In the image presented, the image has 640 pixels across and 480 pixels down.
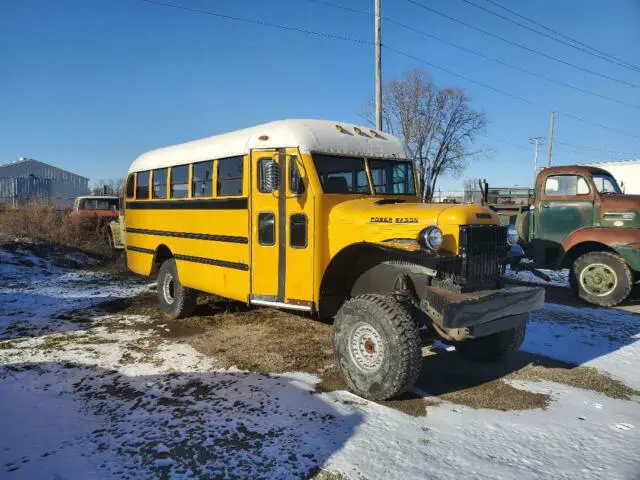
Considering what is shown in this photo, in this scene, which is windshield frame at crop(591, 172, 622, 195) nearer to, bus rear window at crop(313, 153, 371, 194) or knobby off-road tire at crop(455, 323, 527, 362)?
knobby off-road tire at crop(455, 323, 527, 362)

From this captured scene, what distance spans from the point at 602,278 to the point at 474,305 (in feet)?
20.1

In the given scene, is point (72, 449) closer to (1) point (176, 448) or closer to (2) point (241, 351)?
(1) point (176, 448)

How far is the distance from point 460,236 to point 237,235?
2872mm

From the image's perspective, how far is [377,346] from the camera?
4320 mm

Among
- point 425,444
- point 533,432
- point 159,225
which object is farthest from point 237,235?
point 533,432

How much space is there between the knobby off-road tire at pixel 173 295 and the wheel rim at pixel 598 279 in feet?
22.8

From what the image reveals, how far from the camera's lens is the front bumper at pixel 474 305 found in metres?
3.88

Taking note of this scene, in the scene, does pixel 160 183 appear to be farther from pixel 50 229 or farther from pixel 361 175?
pixel 50 229

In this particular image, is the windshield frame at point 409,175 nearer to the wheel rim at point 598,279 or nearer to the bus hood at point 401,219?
the bus hood at point 401,219

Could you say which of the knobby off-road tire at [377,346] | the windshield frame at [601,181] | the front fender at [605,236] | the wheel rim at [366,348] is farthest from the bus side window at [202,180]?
the windshield frame at [601,181]

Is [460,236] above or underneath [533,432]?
above

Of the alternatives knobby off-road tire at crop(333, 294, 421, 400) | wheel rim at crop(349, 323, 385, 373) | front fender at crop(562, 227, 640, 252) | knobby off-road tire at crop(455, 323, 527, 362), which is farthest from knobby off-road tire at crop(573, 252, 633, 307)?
wheel rim at crop(349, 323, 385, 373)

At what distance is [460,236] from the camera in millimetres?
4219

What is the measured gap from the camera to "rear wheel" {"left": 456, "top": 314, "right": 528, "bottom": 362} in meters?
5.16
